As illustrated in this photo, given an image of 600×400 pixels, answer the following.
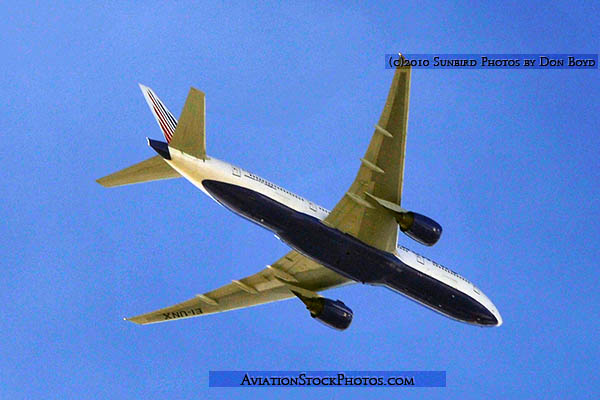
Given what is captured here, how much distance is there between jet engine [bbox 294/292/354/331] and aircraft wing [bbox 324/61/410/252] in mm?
5167

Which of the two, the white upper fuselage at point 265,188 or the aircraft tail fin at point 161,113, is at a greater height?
the aircraft tail fin at point 161,113

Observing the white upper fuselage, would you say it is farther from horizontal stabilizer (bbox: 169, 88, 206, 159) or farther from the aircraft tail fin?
the aircraft tail fin

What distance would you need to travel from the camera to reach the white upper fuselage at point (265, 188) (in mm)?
41312

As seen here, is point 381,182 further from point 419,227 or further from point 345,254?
point 345,254

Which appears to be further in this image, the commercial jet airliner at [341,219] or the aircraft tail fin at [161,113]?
the aircraft tail fin at [161,113]

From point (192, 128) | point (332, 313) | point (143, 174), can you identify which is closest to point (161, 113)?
point (143, 174)

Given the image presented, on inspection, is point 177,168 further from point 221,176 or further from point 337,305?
point 337,305

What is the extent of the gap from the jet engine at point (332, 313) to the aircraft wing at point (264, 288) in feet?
2.76

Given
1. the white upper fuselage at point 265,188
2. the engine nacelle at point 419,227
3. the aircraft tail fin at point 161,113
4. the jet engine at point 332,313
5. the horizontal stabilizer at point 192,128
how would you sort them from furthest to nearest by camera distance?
the jet engine at point 332,313
the aircraft tail fin at point 161,113
the engine nacelle at point 419,227
the white upper fuselage at point 265,188
the horizontal stabilizer at point 192,128

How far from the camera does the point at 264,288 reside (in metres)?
51.8

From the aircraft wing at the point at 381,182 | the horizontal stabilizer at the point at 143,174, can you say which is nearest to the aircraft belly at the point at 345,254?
the aircraft wing at the point at 381,182

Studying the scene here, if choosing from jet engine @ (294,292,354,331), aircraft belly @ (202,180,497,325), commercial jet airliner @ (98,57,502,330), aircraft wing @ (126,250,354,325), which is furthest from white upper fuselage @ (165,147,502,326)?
aircraft wing @ (126,250,354,325)

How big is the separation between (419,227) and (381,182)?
9.41 ft

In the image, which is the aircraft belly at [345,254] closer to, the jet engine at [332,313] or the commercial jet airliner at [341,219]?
the commercial jet airliner at [341,219]
